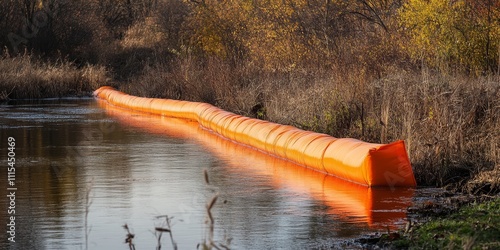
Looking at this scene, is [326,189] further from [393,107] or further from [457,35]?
[457,35]

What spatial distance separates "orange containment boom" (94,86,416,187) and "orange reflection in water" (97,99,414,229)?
16 cm

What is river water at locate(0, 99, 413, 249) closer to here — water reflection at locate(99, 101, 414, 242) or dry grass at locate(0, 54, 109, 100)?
water reflection at locate(99, 101, 414, 242)

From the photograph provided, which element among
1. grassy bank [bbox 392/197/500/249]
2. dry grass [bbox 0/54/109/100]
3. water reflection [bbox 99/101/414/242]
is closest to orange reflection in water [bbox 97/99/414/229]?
water reflection [bbox 99/101/414/242]

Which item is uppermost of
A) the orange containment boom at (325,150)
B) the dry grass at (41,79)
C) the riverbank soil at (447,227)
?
the dry grass at (41,79)

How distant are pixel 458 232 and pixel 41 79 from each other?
30.3m

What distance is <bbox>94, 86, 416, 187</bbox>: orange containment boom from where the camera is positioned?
14.0 meters

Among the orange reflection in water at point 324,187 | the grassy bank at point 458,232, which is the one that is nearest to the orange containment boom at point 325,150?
the orange reflection in water at point 324,187

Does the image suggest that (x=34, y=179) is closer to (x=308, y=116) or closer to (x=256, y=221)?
(x=256, y=221)

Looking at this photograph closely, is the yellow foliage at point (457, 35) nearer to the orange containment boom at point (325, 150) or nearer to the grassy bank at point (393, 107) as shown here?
the grassy bank at point (393, 107)

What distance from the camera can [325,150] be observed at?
15.8 metres

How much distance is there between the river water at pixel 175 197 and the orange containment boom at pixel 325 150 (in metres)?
0.24

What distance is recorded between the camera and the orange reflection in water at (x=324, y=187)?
11.9m

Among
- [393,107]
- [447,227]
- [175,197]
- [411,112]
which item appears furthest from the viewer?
[393,107]

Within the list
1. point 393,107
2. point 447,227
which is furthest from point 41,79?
point 447,227
